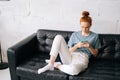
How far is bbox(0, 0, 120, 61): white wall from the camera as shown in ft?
9.14

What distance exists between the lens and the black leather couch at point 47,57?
2.15 metres

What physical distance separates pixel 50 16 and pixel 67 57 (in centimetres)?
101

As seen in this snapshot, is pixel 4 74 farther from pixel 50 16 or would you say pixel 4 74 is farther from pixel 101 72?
pixel 101 72

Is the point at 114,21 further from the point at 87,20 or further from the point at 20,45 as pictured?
the point at 20,45

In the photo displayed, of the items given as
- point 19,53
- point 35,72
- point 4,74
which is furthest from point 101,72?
point 4,74

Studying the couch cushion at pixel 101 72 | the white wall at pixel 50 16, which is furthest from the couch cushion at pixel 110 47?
the white wall at pixel 50 16

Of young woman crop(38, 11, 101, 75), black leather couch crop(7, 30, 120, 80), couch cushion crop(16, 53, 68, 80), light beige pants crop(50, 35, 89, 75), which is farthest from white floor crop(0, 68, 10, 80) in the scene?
light beige pants crop(50, 35, 89, 75)

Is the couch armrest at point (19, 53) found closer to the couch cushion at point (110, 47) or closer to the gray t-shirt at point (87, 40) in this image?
the gray t-shirt at point (87, 40)

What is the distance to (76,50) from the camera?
8.07ft

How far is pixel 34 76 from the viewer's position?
2264 mm

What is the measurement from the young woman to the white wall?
53 centimetres

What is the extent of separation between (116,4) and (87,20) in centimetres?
68

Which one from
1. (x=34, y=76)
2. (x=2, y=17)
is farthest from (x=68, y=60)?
(x=2, y=17)

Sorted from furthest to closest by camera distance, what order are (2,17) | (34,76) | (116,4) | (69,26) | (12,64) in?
(2,17) → (69,26) → (116,4) → (12,64) → (34,76)
